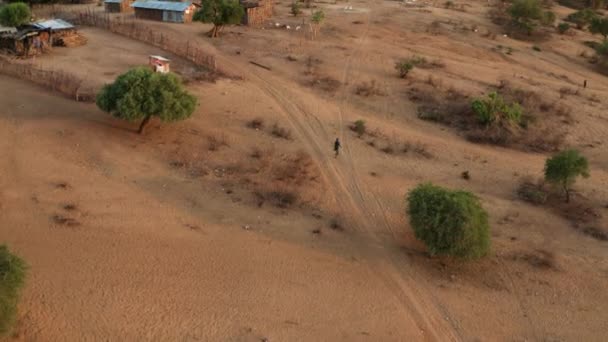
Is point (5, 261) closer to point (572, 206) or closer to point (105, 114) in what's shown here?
point (105, 114)

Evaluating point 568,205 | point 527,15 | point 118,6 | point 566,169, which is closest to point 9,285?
point 566,169

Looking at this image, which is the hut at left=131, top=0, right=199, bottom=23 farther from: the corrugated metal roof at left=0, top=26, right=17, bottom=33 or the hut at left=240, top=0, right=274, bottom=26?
the corrugated metal roof at left=0, top=26, right=17, bottom=33

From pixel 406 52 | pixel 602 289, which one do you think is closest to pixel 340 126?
pixel 602 289

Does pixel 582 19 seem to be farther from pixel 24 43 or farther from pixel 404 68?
pixel 24 43

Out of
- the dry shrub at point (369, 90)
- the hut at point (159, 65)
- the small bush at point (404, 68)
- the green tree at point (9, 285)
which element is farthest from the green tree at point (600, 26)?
the green tree at point (9, 285)

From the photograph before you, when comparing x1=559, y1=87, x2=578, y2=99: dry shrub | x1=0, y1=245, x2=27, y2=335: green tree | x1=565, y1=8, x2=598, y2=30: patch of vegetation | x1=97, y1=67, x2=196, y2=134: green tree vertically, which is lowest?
x1=0, y1=245, x2=27, y2=335: green tree

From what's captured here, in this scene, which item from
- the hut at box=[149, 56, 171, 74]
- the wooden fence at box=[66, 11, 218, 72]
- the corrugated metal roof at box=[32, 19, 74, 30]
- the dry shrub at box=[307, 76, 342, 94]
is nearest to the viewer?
the hut at box=[149, 56, 171, 74]

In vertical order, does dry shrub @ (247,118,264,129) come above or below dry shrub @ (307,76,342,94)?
below

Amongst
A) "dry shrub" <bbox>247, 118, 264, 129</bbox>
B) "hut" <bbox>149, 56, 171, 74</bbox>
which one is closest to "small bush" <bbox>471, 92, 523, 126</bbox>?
"dry shrub" <bbox>247, 118, 264, 129</bbox>

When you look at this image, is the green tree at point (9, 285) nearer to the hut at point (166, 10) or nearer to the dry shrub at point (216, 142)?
the dry shrub at point (216, 142)
